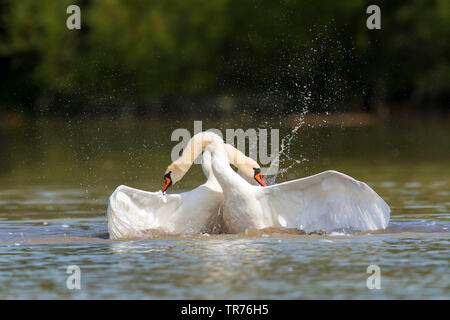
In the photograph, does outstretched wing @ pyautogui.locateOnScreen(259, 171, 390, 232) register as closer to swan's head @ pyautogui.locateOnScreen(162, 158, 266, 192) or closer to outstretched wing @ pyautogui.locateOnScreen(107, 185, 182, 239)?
swan's head @ pyautogui.locateOnScreen(162, 158, 266, 192)

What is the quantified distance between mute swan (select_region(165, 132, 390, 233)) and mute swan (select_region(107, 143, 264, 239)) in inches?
10.2

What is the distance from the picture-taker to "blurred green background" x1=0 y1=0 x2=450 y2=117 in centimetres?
5588

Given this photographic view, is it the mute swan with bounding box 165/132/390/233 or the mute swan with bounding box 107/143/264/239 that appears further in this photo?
the mute swan with bounding box 107/143/264/239

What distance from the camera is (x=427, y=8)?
5656 centimetres

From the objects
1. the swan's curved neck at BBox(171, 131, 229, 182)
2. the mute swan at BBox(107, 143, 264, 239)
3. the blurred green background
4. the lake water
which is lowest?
the lake water

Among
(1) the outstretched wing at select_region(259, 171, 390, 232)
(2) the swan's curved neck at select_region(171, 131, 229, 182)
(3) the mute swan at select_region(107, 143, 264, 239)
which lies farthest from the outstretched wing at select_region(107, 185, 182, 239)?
(1) the outstretched wing at select_region(259, 171, 390, 232)

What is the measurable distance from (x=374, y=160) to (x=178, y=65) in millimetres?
40202

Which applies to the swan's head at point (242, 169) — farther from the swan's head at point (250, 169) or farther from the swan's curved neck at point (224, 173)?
the swan's curved neck at point (224, 173)

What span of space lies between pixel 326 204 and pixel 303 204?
0.29 metres

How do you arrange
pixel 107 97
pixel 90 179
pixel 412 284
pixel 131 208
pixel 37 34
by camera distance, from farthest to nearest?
1. pixel 107 97
2. pixel 37 34
3. pixel 90 179
4. pixel 131 208
5. pixel 412 284

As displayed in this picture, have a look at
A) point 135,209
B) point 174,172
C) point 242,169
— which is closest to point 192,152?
point 174,172

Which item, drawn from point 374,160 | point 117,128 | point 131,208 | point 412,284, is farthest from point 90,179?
point 117,128

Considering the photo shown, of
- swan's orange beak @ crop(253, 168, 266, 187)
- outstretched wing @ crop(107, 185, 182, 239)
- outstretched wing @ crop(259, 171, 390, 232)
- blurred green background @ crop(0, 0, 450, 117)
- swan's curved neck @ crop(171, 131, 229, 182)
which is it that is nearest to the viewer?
outstretched wing @ crop(259, 171, 390, 232)
